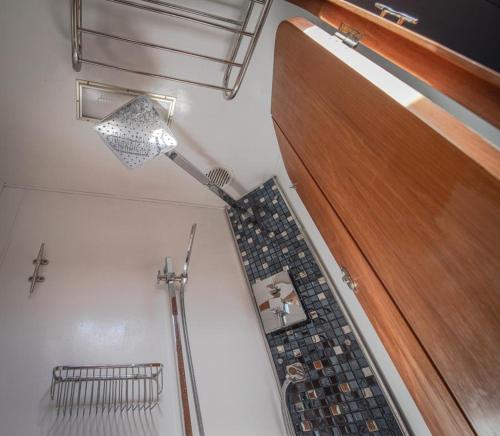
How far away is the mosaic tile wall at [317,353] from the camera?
2.93 ft

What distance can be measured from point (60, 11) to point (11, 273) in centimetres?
91

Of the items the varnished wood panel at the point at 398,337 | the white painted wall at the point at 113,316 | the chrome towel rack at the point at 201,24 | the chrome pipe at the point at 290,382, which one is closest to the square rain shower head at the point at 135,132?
the chrome towel rack at the point at 201,24

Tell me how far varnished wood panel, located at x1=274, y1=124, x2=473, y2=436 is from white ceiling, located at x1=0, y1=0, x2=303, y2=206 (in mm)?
569

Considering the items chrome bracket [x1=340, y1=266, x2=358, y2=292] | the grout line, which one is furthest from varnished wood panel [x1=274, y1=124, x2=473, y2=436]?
the grout line

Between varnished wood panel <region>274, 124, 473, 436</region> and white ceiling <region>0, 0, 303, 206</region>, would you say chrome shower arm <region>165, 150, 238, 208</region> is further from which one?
varnished wood panel <region>274, 124, 473, 436</region>

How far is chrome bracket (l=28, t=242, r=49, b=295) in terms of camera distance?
1063 mm

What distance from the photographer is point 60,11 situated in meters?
0.86

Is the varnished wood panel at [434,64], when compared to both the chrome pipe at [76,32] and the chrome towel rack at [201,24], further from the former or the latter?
the chrome pipe at [76,32]

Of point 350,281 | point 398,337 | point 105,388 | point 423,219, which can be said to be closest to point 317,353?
point 350,281

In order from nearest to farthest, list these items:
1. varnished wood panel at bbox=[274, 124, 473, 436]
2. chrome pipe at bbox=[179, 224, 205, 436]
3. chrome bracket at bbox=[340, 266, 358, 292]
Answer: varnished wood panel at bbox=[274, 124, 473, 436] → chrome bracket at bbox=[340, 266, 358, 292] → chrome pipe at bbox=[179, 224, 205, 436]

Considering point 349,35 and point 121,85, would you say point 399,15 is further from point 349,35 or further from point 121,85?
point 121,85

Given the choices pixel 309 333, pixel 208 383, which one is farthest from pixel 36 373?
pixel 309 333

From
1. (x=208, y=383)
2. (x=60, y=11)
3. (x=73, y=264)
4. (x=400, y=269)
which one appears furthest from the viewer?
(x=73, y=264)

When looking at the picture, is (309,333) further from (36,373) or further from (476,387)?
(36,373)
